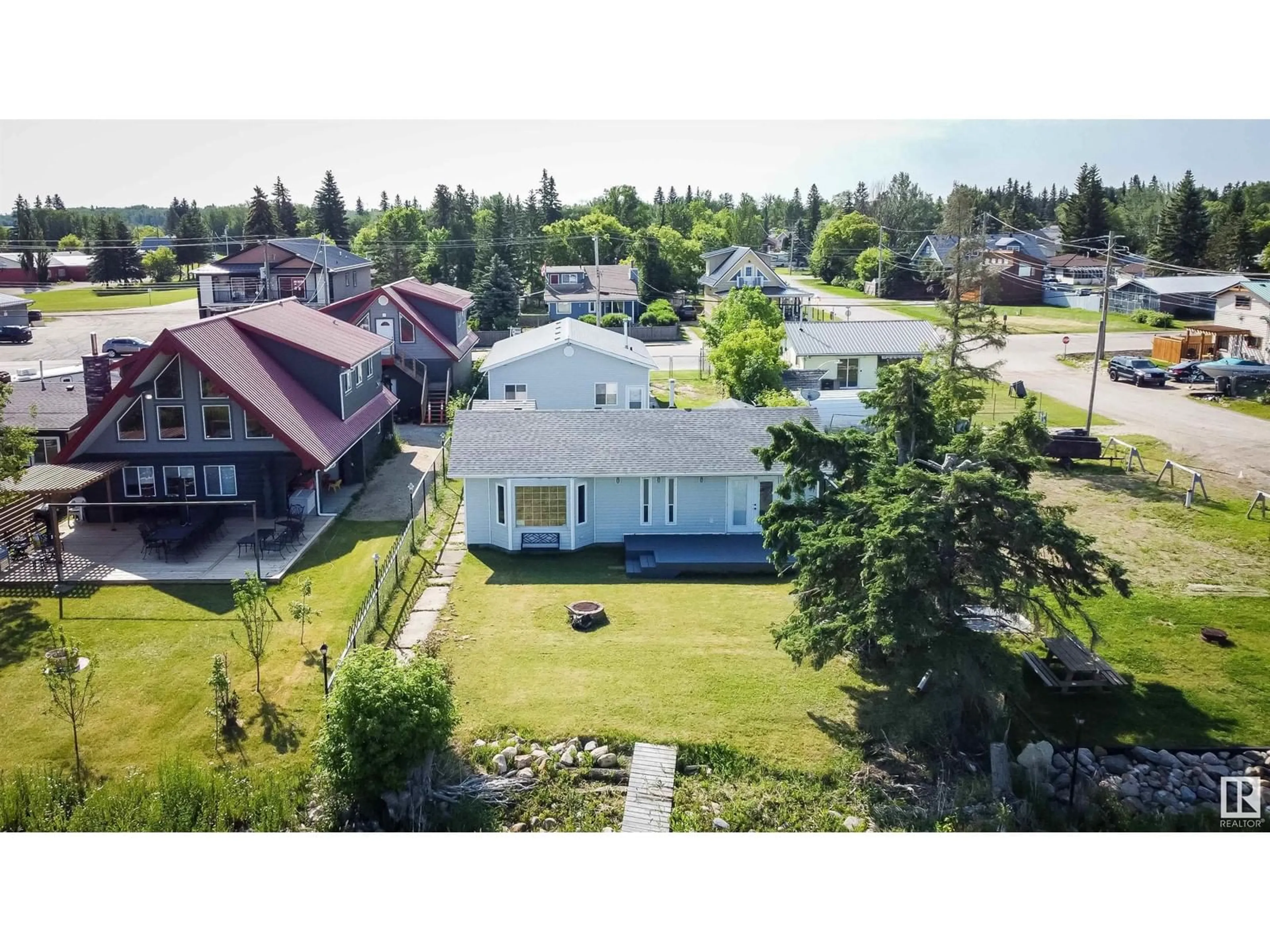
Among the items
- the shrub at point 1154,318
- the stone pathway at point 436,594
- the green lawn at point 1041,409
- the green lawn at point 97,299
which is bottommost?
the stone pathway at point 436,594

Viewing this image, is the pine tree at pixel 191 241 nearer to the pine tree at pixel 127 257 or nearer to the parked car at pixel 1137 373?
the pine tree at pixel 127 257

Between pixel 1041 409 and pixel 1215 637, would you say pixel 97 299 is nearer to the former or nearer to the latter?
pixel 1041 409

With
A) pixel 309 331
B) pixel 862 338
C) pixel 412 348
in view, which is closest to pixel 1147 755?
pixel 309 331

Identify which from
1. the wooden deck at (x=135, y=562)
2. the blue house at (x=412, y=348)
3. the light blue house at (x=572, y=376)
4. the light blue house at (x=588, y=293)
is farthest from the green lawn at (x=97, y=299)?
the wooden deck at (x=135, y=562)

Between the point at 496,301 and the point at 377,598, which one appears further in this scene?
the point at 496,301

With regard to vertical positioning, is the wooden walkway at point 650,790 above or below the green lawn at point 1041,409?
below

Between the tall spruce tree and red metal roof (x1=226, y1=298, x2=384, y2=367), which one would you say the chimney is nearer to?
red metal roof (x1=226, y1=298, x2=384, y2=367)

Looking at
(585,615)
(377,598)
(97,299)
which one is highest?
(97,299)
